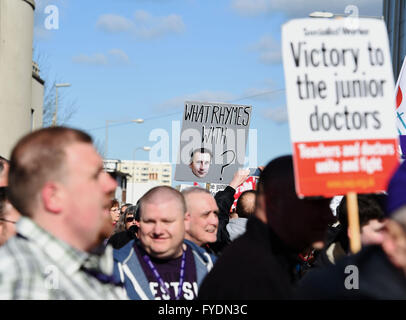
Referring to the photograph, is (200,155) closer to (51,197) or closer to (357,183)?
(357,183)

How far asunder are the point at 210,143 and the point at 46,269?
7798 millimetres

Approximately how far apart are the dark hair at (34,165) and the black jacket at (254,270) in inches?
32.7

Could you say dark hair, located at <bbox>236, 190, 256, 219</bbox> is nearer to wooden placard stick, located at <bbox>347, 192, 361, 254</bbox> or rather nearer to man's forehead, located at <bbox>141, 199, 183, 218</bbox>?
man's forehead, located at <bbox>141, 199, 183, 218</bbox>

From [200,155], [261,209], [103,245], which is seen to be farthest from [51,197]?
[200,155]

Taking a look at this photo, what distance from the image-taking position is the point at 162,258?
4.84 metres

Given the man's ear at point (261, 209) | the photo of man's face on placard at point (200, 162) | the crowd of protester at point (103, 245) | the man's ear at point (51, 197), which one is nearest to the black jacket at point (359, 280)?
the crowd of protester at point (103, 245)

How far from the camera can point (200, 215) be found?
588cm

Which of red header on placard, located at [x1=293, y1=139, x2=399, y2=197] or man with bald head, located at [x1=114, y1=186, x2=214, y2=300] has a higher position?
red header on placard, located at [x1=293, y1=139, x2=399, y2=197]

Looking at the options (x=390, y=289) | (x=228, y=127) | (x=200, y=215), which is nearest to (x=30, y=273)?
(x=390, y=289)

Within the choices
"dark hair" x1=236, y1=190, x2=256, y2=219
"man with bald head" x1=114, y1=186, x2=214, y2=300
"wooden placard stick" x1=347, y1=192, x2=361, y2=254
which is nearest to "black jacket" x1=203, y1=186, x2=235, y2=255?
"dark hair" x1=236, y1=190, x2=256, y2=219

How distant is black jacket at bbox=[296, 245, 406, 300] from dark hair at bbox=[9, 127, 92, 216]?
109 centimetres

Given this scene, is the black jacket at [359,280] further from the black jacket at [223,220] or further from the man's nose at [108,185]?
Result: the black jacket at [223,220]

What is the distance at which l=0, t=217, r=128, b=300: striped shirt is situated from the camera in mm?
2363

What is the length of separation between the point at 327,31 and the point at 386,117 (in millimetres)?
556
